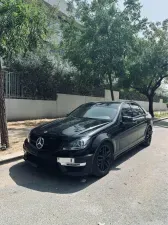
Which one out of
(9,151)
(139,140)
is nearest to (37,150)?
(9,151)

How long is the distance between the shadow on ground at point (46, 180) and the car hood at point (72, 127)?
85 cm

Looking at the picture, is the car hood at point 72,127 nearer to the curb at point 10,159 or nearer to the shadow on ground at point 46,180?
the shadow on ground at point 46,180

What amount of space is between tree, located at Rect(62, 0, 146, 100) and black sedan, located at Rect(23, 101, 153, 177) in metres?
7.48

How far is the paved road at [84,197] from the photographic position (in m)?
3.36

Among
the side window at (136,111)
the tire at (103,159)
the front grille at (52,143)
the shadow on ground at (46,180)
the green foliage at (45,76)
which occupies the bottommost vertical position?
the shadow on ground at (46,180)

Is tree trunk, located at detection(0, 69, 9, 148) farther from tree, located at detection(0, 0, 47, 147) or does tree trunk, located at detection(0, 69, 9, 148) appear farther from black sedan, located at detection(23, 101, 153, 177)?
black sedan, located at detection(23, 101, 153, 177)

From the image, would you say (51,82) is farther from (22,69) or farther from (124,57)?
(124,57)

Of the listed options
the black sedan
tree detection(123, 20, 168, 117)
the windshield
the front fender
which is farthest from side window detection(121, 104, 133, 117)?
tree detection(123, 20, 168, 117)

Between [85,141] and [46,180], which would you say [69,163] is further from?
[46,180]

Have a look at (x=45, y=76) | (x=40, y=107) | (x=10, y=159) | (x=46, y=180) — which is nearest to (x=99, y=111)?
(x=46, y=180)

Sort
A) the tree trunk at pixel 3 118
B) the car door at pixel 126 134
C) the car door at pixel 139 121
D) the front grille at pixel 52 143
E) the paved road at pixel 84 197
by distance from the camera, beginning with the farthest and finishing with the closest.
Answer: the car door at pixel 139 121, the tree trunk at pixel 3 118, the car door at pixel 126 134, the front grille at pixel 52 143, the paved road at pixel 84 197

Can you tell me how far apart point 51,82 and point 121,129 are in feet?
32.7

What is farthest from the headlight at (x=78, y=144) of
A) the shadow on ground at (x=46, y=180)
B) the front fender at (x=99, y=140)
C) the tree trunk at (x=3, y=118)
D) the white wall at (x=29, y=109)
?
the white wall at (x=29, y=109)

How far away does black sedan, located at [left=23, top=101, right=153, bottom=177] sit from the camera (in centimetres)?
452
